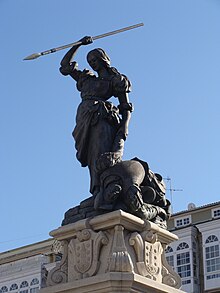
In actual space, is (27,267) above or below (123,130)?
above

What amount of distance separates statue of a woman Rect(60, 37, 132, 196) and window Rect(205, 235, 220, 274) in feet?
100

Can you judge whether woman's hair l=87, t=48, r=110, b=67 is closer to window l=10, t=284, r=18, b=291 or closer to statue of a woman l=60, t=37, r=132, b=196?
statue of a woman l=60, t=37, r=132, b=196

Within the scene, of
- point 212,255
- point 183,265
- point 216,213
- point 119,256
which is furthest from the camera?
point 216,213

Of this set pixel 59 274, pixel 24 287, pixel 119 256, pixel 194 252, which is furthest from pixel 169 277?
pixel 24 287

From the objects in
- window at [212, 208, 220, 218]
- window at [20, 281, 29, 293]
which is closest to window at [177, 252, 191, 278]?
window at [212, 208, 220, 218]

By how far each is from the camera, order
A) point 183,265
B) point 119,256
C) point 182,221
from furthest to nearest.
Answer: point 182,221 → point 183,265 → point 119,256

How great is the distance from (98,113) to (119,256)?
2.37 metres

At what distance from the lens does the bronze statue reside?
1030 cm

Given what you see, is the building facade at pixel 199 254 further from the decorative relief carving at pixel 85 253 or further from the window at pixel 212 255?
the decorative relief carving at pixel 85 253

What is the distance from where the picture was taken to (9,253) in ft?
167

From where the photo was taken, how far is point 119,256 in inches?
381

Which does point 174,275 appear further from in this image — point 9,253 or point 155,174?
point 9,253

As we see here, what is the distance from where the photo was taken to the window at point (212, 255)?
4084 cm

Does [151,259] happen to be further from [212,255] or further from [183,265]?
[183,265]
